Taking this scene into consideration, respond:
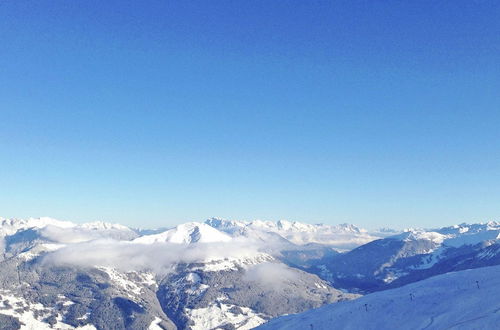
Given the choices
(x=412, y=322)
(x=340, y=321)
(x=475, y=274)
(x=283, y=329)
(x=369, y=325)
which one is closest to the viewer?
(x=412, y=322)

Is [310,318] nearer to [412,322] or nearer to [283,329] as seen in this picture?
[283,329]

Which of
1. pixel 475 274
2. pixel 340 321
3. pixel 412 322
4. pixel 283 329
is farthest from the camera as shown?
pixel 475 274

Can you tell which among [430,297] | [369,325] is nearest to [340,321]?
[369,325]

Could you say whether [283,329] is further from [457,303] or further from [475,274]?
[475,274]

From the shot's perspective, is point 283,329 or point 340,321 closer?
point 340,321

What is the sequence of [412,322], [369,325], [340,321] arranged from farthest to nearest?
[340,321] < [369,325] < [412,322]

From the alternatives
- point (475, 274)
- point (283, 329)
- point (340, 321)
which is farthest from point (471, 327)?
point (475, 274)
